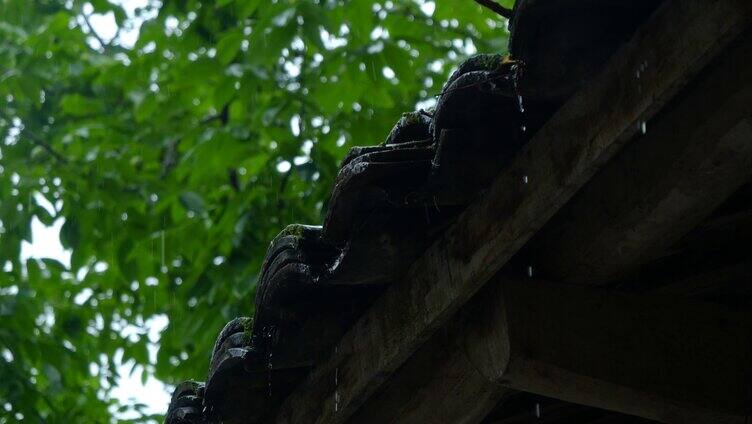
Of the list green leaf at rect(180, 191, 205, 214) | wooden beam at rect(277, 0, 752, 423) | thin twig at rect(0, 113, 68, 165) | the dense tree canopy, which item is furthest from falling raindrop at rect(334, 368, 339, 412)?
thin twig at rect(0, 113, 68, 165)

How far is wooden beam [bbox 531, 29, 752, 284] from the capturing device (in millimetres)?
1581

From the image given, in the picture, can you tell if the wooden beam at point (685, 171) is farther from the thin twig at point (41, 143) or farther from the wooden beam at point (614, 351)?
the thin twig at point (41, 143)

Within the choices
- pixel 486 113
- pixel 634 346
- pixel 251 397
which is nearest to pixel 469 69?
pixel 486 113

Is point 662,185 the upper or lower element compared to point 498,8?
lower

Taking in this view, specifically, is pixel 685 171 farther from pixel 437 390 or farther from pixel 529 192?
pixel 437 390

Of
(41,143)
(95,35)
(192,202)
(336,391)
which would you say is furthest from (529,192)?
(95,35)

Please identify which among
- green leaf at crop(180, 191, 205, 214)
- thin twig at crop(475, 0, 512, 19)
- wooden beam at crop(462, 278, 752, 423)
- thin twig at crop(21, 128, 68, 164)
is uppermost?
thin twig at crop(21, 128, 68, 164)

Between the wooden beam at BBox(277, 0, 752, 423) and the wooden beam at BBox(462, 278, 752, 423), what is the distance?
0.36 ft

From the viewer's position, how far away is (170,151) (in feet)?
26.8

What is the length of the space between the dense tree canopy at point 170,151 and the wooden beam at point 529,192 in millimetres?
3216

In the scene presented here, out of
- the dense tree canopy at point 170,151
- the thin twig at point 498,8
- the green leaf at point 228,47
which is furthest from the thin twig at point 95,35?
the thin twig at point 498,8

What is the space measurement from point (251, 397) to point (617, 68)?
132cm

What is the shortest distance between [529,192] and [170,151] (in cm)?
668

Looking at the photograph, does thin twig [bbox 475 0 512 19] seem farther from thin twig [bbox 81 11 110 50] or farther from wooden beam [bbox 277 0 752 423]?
thin twig [bbox 81 11 110 50]
